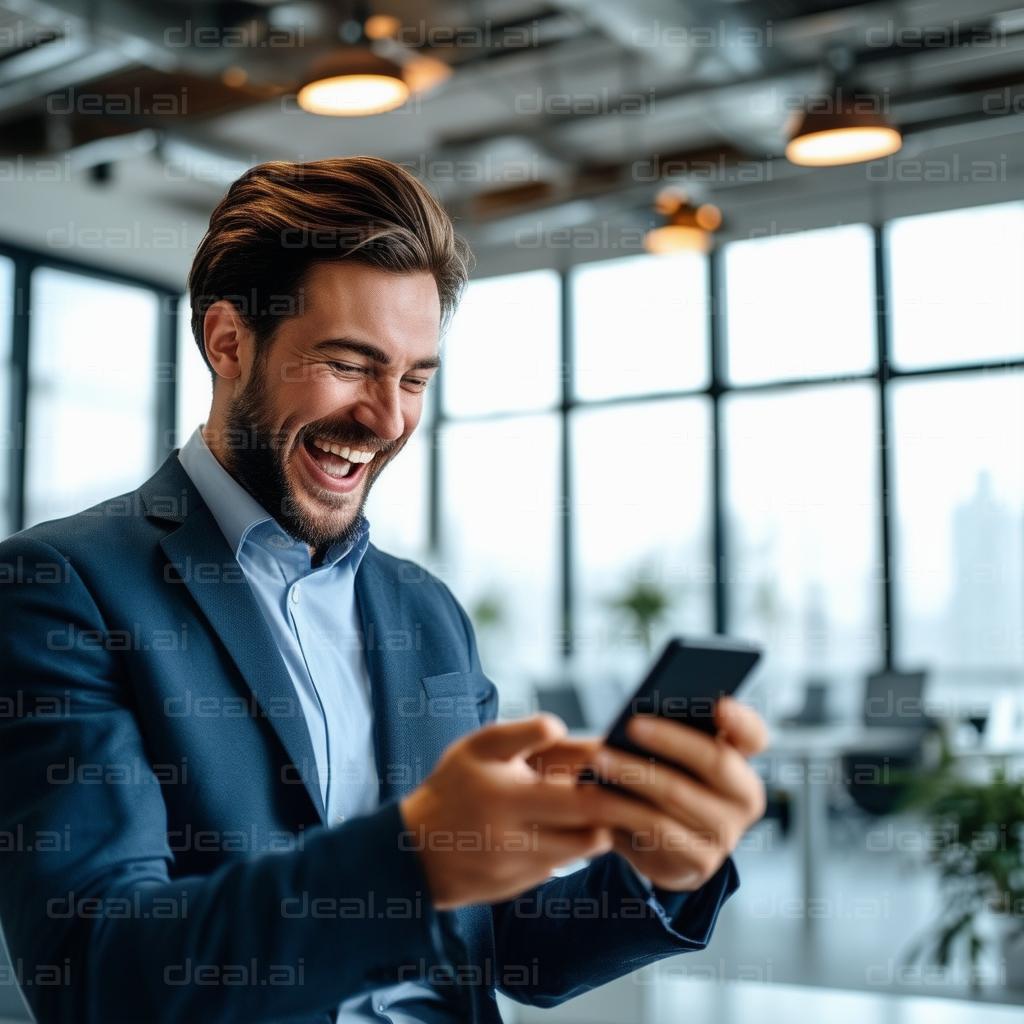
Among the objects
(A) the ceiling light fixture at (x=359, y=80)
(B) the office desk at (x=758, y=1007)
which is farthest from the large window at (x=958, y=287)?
(B) the office desk at (x=758, y=1007)

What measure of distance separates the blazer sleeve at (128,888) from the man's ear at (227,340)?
391 millimetres

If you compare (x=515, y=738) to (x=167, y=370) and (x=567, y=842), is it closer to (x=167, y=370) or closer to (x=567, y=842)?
(x=567, y=842)

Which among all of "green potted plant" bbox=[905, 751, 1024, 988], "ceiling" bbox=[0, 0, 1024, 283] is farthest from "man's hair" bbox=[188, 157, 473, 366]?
"green potted plant" bbox=[905, 751, 1024, 988]

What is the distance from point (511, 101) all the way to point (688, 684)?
698cm

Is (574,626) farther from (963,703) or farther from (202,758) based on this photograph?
(202,758)

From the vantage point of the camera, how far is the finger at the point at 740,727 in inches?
36.8

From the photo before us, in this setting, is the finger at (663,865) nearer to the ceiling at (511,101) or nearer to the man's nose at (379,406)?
the man's nose at (379,406)

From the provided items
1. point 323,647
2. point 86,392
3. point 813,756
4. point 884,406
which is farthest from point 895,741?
point 323,647

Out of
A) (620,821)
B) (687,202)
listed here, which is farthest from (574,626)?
(620,821)

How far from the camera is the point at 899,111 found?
Answer: 20.3 feet

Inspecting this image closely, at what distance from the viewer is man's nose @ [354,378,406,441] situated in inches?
56.4

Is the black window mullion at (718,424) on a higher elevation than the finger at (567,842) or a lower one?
higher

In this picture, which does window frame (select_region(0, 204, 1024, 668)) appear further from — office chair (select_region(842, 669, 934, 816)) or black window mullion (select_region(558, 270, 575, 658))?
office chair (select_region(842, 669, 934, 816))

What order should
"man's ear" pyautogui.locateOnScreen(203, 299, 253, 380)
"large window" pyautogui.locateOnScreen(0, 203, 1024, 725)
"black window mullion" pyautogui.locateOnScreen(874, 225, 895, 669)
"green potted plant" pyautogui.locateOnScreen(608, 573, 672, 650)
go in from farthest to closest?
"green potted plant" pyautogui.locateOnScreen(608, 573, 672, 650) → "black window mullion" pyautogui.locateOnScreen(874, 225, 895, 669) → "large window" pyautogui.locateOnScreen(0, 203, 1024, 725) → "man's ear" pyautogui.locateOnScreen(203, 299, 253, 380)
